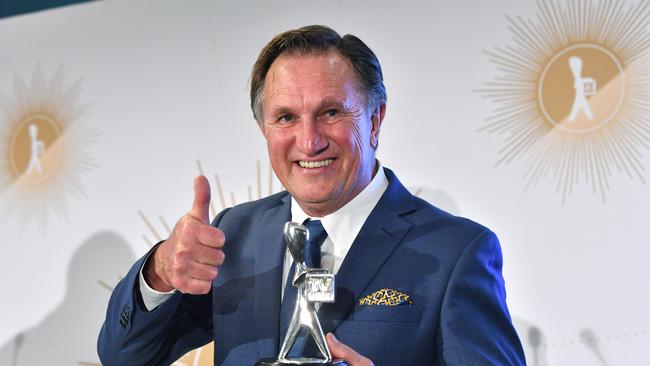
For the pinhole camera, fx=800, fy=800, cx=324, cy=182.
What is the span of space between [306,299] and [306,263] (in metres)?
0.26

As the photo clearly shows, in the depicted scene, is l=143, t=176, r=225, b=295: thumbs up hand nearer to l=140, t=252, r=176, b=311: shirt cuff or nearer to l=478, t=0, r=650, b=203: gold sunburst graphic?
l=140, t=252, r=176, b=311: shirt cuff

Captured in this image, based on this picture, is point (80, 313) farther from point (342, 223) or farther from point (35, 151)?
point (342, 223)

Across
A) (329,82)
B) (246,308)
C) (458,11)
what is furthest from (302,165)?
(458,11)

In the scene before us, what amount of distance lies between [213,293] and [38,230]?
1671mm

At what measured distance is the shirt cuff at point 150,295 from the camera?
147 cm

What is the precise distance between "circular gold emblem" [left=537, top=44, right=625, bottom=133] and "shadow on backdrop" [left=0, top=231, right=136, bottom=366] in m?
1.53

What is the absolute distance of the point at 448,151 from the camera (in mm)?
2357

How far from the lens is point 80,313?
2926 millimetres

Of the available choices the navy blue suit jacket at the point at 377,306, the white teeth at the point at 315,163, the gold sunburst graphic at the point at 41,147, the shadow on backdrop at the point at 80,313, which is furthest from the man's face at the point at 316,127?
the gold sunburst graphic at the point at 41,147

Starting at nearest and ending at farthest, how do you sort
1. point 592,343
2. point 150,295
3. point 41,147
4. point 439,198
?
point 150,295 < point 592,343 < point 439,198 < point 41,147

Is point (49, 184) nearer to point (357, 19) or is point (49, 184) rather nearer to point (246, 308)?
point (357, 19)

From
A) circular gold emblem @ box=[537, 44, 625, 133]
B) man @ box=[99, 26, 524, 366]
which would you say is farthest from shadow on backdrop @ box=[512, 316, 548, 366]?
man @ box=[99, 26, 524, 366]

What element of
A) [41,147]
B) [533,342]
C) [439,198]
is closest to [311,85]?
[439,198]

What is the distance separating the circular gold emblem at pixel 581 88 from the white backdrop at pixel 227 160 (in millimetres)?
84
